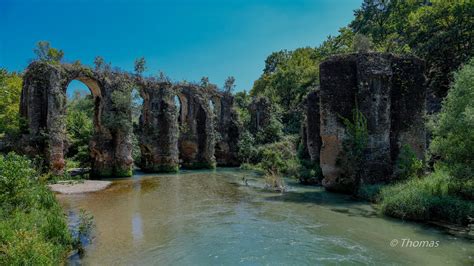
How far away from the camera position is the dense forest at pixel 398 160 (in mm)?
7957

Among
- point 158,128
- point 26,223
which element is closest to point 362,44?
point 26,223

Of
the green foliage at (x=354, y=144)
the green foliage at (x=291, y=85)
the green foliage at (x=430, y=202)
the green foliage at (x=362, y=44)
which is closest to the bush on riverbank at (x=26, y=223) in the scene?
the green foliage at (x=430, y=202)

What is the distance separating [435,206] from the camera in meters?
11.2

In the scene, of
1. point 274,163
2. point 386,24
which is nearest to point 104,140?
point 274,163

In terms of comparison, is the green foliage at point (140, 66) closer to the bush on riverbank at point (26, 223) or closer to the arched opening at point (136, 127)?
the arched opening at point (136, 127)

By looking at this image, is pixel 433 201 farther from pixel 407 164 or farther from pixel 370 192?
pixel 407 164

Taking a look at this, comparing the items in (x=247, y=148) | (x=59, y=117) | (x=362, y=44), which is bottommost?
(x=247, y=148)

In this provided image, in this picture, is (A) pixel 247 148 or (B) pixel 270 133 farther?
(B) pixel 270 133

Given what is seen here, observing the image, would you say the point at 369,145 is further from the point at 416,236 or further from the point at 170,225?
the point at 170,225

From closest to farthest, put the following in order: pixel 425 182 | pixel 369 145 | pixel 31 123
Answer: pixel 425 182
pixel 369 145
pixel 31 123

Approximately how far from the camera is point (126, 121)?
1050 inches

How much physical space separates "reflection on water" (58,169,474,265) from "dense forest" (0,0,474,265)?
1.19m

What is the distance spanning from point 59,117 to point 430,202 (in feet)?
69.5

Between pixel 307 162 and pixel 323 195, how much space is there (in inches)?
250
